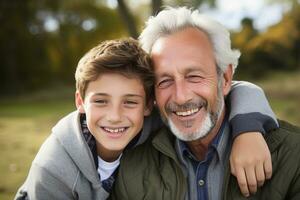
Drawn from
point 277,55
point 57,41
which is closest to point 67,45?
point 57,41

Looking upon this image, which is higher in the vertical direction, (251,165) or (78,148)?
(78,148)

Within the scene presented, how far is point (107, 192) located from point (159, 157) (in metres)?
0.38

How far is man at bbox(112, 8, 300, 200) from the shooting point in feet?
8.12

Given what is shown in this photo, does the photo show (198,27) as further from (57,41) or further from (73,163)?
(57,41)

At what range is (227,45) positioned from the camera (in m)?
2.68

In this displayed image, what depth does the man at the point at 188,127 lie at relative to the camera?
2475 mm

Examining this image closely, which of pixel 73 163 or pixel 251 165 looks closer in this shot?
pixel 251 165

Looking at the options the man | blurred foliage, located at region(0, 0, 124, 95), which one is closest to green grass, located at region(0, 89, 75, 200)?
the man

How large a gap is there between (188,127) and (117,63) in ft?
1.85

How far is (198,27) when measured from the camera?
8.75 feet

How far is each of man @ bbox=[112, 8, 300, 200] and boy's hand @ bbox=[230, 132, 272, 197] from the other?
0.28ft

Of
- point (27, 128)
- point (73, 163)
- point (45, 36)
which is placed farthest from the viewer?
point (45, 36)

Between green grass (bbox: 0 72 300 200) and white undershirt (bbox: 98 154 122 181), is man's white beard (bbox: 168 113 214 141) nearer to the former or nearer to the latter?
white undershirt (bbox: 98 154 122 181)

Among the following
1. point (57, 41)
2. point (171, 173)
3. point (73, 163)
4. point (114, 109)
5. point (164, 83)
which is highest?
point (57, 41)
